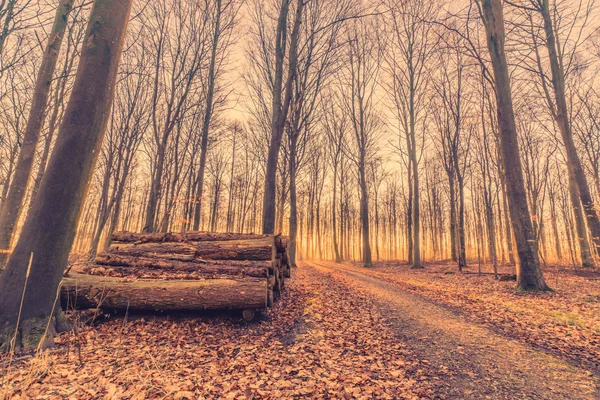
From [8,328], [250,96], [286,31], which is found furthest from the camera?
[250,96]

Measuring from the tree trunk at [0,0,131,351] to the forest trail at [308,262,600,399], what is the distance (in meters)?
4.84

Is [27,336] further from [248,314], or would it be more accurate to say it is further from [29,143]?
[29,143]

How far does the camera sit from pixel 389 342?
13.1ft

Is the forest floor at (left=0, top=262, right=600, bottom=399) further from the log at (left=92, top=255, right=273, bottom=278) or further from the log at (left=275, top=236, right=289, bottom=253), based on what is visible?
the log at (left=275, top=236, right=289, bottom=253)

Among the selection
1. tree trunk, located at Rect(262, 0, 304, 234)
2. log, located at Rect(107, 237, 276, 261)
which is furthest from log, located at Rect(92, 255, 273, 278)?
tree trunk, located at Rect(262, 0, 304, 234)

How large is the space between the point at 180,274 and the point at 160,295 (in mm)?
802

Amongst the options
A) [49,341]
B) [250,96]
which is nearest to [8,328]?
[49,341]

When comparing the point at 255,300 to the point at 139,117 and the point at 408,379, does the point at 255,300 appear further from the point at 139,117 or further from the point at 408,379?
the point at 139,117

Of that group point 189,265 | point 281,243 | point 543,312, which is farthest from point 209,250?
point 543,312

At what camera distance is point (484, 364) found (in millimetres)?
3164

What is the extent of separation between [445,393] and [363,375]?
2.74ft

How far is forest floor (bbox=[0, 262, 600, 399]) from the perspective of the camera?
8.51 feet

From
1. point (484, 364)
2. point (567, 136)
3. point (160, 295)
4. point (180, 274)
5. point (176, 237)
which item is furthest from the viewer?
point (567, 136)

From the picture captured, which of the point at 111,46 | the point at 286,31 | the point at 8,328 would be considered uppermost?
the point at 286,31
